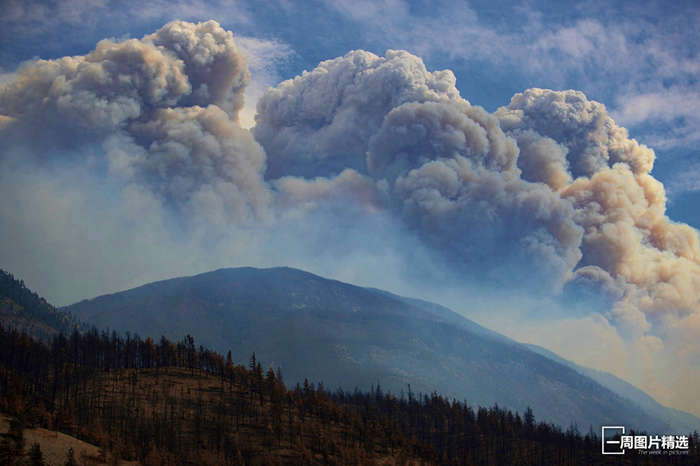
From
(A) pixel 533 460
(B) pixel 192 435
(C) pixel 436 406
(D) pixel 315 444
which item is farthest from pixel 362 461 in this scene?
(C) pixel 436 406

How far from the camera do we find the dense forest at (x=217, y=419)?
4001 inches

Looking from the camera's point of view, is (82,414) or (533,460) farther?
(533,460)

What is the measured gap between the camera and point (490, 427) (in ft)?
490

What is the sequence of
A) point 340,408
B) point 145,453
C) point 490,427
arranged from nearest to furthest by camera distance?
1. point 145,453
2. point 340,408
3. point 490,427

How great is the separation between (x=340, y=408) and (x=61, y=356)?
5329cm

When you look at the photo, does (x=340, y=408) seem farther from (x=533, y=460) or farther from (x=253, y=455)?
(x=533, y=460)

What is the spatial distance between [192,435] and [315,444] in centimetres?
1959

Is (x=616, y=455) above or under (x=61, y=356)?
under

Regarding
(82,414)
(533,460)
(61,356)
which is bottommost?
(533,460)

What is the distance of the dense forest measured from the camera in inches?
4001

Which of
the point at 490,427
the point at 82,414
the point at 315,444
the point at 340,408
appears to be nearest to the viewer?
the point at 82,414

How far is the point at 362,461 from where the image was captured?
109 meters

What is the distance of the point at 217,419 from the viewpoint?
114 m

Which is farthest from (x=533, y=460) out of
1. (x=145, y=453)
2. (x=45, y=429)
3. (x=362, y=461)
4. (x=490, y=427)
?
(x=45, y=429)
